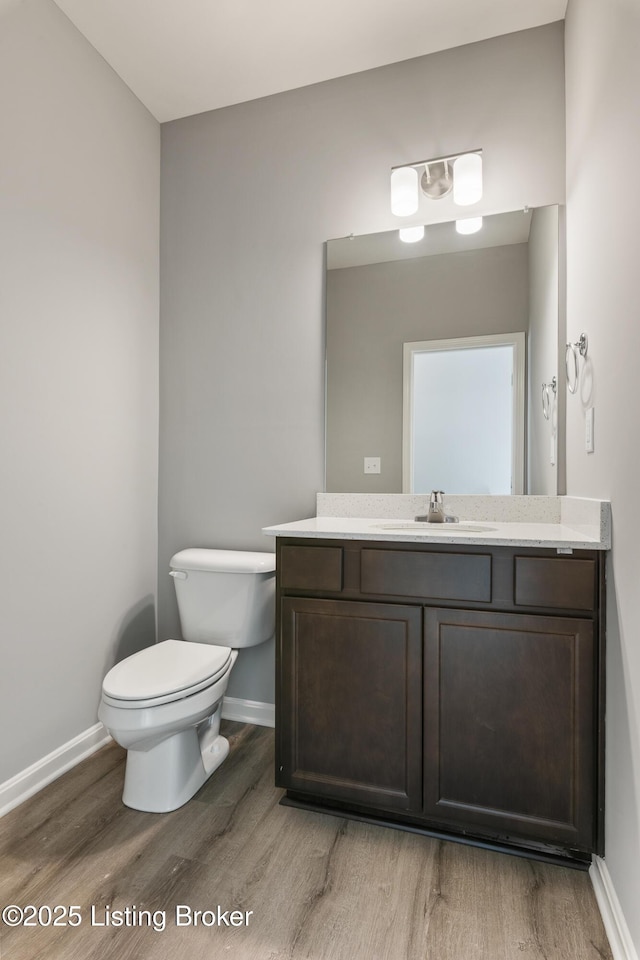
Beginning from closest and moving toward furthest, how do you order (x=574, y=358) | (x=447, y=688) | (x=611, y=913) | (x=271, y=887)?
(x=611, y=913), (x=271, y=887), (x=447, y=688), (x=574, y=358)

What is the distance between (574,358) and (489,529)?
2.09ft

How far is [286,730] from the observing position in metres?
1.63

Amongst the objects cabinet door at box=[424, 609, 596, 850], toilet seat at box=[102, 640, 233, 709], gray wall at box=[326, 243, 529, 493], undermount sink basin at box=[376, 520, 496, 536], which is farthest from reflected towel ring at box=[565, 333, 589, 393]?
toilet seat at box=[102, 640, 233, 709]

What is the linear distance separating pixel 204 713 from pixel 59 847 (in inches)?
20.2

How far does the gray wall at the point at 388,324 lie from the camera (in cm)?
194

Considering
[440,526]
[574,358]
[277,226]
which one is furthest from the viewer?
[277,226]

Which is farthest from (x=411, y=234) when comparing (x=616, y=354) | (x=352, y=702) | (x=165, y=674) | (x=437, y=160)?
(x=165, y=674)

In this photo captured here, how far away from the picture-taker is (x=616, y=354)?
1.28 meters

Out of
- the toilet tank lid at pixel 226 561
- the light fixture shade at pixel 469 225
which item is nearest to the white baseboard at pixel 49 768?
the toilet tank lid at pixel 226 561

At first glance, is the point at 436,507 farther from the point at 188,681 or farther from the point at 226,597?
the point at 188,681

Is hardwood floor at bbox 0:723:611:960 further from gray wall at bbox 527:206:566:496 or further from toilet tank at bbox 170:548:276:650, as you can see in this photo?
gray wall at bbox 527:206:566:496

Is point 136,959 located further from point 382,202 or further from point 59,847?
point 382,202

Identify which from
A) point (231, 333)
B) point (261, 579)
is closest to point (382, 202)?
point (231, 333)

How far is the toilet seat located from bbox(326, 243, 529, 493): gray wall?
81 centimetres
